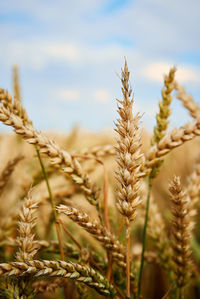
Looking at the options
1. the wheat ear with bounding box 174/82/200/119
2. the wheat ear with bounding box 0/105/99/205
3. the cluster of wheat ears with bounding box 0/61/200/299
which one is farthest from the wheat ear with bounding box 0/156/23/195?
the wheat ear with bounding box 174/82/200/119

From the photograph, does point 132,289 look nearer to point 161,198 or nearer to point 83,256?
point 83,256

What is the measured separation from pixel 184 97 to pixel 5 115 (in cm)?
55

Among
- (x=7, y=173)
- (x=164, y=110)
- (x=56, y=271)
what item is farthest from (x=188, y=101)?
(x=56, y=271)

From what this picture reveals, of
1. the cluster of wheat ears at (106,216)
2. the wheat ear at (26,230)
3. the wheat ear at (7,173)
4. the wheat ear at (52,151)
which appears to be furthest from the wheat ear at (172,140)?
the wheat ear at (7,173)

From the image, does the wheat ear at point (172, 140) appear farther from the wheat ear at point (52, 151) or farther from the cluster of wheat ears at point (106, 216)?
the wheat ear at point (52, 151)

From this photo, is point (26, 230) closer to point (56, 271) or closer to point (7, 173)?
point (56, 271)

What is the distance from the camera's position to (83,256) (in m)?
0.58

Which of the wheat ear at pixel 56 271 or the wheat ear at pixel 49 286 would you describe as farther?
the wheat ear at pixel 49 286

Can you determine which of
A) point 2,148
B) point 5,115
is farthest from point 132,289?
point 2,148

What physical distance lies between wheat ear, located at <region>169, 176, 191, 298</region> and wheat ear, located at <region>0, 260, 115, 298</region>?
184 millimetres

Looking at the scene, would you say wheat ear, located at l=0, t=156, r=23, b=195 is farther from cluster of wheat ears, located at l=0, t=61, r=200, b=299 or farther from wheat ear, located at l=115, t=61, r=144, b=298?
wheat ear, located at l=115, t=61, r=144, b=298

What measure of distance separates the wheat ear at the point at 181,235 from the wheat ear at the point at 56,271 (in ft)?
0.60

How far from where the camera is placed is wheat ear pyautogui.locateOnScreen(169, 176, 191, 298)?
55cm

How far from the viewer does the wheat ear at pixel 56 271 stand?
1.35ft
